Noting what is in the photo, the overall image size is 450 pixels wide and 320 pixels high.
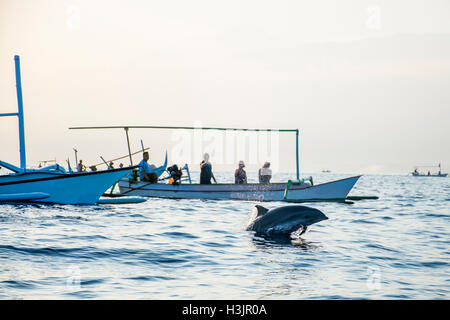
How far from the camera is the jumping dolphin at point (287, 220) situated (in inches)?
434

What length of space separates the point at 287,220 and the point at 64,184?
10.7 m

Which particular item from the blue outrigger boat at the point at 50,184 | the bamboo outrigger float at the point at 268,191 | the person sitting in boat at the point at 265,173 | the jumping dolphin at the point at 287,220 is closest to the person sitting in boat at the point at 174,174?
the bamboo outrigger float at the point at 268,191

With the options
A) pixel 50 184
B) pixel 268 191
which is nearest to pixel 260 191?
pixel 268 191

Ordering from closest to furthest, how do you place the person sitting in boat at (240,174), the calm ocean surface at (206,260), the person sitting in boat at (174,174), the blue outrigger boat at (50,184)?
1. the calm ocean surface at (206,260)
2. the blue outrigger boat at (50,184)
3. the person sitting in boat at (240,174)
4. the person sitting in boat at (174,174)

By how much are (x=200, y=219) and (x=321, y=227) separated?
13.3ft

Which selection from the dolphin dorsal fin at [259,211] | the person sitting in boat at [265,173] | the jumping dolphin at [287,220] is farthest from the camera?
the person sitting in boat at [265,173]

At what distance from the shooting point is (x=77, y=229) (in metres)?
12.1

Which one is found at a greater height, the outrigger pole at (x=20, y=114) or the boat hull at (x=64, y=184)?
the outrigger pole at (x=20, y=114)

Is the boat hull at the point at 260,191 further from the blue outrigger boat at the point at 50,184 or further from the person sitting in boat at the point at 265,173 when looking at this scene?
the blue outrigger boat at the point at 50,184

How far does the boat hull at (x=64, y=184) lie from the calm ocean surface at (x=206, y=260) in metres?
3.05

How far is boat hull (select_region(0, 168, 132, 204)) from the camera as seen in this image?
17.9 m

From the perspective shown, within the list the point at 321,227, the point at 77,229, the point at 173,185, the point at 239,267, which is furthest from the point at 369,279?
the point at 173,185

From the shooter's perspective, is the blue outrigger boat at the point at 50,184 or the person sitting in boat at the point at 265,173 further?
the person sitting in boat at the point at 265,173
